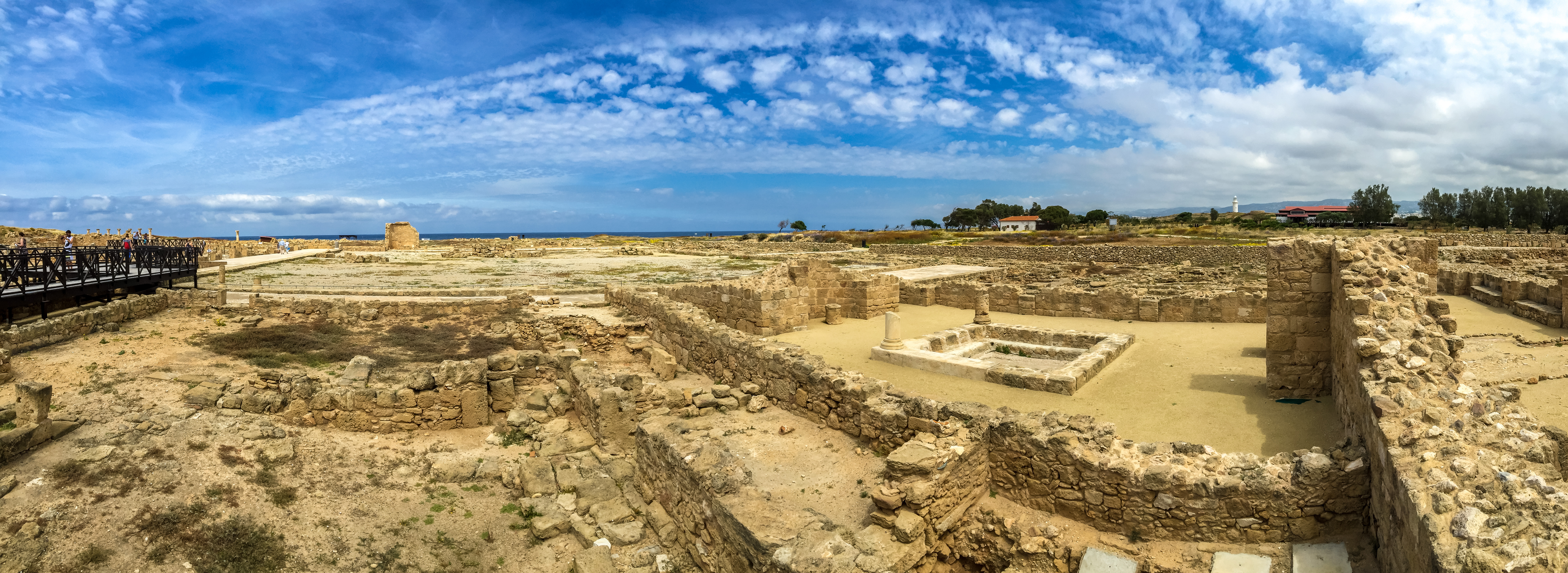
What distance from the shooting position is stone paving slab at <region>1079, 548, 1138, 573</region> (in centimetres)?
579

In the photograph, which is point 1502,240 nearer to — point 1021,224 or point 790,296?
point 1021,224

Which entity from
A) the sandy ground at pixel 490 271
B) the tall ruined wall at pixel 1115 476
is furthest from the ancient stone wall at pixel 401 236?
the tall ruined wall at pixel 1115 476

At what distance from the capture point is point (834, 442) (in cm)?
851

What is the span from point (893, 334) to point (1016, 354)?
2.75 meters

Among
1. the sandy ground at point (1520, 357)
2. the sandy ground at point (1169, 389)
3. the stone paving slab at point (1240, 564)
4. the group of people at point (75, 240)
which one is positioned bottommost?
the stone paving slab at point (1240, 564)

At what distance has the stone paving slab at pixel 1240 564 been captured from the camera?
215 inches

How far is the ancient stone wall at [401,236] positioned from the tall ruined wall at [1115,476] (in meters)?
67.7

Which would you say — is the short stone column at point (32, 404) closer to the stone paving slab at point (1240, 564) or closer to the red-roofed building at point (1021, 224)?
the stone paving slab at point (1240, 564)

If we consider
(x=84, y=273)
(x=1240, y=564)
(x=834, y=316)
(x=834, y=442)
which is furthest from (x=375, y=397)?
(x=84, y=273)

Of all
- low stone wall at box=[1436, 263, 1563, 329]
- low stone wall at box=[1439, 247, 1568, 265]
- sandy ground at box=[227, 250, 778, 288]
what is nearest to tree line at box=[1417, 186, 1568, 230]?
low stone wall at box=[1439, 247, 1568, 265]

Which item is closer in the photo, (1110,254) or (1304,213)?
(1110,254)

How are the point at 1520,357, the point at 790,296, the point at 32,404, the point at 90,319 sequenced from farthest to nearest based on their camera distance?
the point at 790,296 < the point at 90,319 < the point at 1520,357 < the point at 32,404

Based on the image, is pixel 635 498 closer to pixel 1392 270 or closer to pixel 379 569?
pixel 379 569

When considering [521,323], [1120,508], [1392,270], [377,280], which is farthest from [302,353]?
[377,280]
